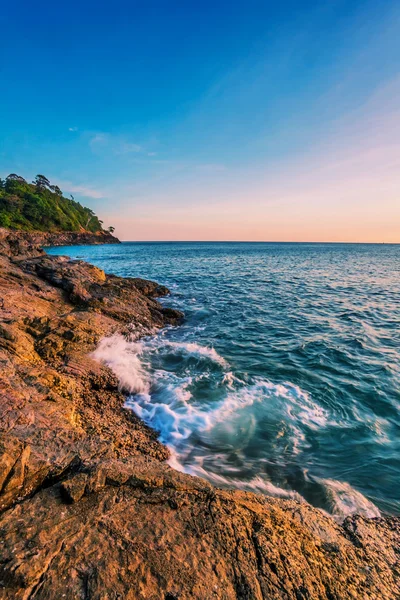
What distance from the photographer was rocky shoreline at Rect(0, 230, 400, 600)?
2271mm

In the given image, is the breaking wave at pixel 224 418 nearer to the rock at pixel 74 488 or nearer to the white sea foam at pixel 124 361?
the white sea foam at pixel 124 361

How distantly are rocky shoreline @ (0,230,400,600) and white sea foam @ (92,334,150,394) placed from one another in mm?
2810

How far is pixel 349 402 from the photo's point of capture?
764 centimetres

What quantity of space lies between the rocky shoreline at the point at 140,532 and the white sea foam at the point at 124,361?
9.22 feet

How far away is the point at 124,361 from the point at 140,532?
21.6 feet

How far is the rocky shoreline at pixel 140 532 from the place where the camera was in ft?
7.45

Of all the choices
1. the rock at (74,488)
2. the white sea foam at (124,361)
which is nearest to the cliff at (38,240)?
the white sea foam at (124,361)

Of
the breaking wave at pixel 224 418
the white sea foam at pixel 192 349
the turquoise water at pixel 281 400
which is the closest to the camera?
the breaking wave at pixel 224 418

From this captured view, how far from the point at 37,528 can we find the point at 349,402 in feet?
25.4

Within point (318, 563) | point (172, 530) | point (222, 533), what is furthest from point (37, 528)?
point (318, 563)

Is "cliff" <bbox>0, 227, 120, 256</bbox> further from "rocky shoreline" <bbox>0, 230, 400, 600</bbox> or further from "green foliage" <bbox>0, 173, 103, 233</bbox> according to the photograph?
"rocky shoreline" <bbox>0, 230, 400, 600</bbox>

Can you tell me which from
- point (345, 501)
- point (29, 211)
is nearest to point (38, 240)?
point (29, 211)

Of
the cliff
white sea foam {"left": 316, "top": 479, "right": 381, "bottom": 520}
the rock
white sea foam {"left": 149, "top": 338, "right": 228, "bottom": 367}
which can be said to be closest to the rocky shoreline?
the rock

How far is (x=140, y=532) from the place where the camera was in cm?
267
